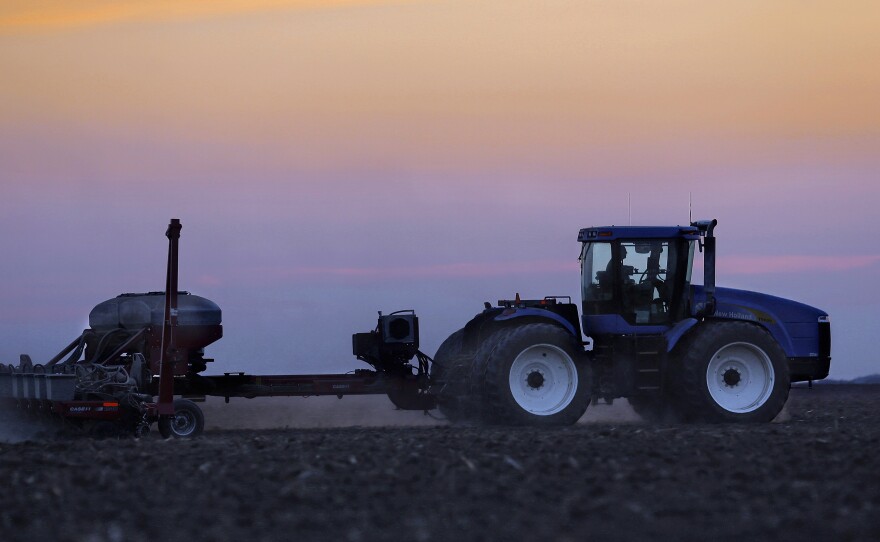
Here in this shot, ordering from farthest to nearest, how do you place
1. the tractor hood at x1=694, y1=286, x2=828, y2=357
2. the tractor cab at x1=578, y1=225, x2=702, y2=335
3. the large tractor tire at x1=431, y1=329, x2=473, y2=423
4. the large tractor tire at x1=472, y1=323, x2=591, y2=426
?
the tractor hood at x1=694, y1=286, x2=828, y2=357
the tractor cab at x1=578, y1=225, x2=702, y2=335
the large tractor tire at x1=431, y1=329, x2=473, y2=423
the large tractor tire at x1=472, y1=323, x2=591, y2=426

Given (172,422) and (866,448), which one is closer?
(866,448)

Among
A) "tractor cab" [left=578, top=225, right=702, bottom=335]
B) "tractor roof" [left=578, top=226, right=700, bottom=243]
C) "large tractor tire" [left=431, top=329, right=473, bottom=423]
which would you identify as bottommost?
"large tractor tire" [left=431, top=329, right=473, bottom=423]

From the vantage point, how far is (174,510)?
35.4 ft

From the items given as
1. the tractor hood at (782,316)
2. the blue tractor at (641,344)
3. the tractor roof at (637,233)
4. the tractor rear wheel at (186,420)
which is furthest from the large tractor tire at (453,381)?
the tractor hood at (782,316)

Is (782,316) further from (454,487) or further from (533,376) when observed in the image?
(454,487)

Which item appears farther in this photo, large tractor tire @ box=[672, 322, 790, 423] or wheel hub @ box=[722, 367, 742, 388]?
wheel hub @ box=[722, 367, 742, 388]

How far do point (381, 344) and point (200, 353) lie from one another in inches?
120

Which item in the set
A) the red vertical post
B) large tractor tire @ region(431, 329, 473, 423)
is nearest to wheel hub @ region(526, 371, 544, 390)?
large tractor tire @ region(431, 329, 473, 423)

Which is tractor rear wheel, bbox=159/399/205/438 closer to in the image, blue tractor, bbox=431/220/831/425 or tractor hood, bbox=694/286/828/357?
blue tractor, bbox=431/220/831/425

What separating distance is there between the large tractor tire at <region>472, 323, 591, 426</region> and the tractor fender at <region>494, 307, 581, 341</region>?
267mm

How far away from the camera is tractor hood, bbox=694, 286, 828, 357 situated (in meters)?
20.6

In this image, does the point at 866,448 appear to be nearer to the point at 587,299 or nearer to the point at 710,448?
the point at 710,448

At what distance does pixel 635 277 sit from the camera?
66.1 feet

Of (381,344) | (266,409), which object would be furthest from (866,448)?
(266,409)
